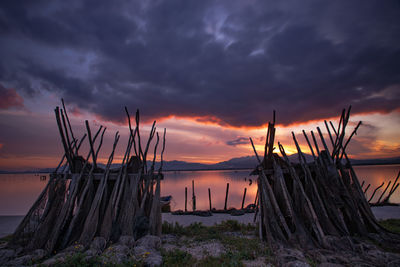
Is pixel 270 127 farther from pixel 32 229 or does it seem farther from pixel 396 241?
pixel 32 229

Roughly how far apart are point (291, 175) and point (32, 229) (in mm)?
7676

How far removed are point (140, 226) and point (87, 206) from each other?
180cm

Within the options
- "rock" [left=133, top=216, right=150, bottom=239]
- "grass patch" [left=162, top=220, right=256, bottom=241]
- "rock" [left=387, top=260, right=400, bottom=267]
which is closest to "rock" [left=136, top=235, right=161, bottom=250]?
"rock" [left=133, top=216, right=150, bottom=239]

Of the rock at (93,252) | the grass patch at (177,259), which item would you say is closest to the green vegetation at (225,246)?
the grass patch at (177,259)

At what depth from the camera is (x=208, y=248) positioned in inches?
233

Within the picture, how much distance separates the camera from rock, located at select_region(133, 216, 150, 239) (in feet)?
20.2

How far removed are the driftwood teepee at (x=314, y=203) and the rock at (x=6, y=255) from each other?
6461 mm

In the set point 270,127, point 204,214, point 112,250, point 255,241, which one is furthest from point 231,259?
point 204,214

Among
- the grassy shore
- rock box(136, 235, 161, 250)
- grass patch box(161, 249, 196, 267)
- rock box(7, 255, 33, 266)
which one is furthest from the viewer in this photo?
rock box(136, 235, 161, 250)

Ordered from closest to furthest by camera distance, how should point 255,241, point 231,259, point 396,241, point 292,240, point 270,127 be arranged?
point 231,259 < point 396,241 < point 292,240 < point 255,241 < point 270,127

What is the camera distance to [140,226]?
20.3 ft

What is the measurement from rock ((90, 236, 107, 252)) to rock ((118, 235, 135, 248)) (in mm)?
408

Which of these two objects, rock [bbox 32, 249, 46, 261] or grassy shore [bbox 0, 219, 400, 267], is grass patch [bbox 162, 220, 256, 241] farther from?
rock [bbox 32, 249, 46, 261]

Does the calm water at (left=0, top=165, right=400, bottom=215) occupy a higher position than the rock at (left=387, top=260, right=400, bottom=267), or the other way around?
the rock at (left=387, top=260, right=400, bottom=267)
